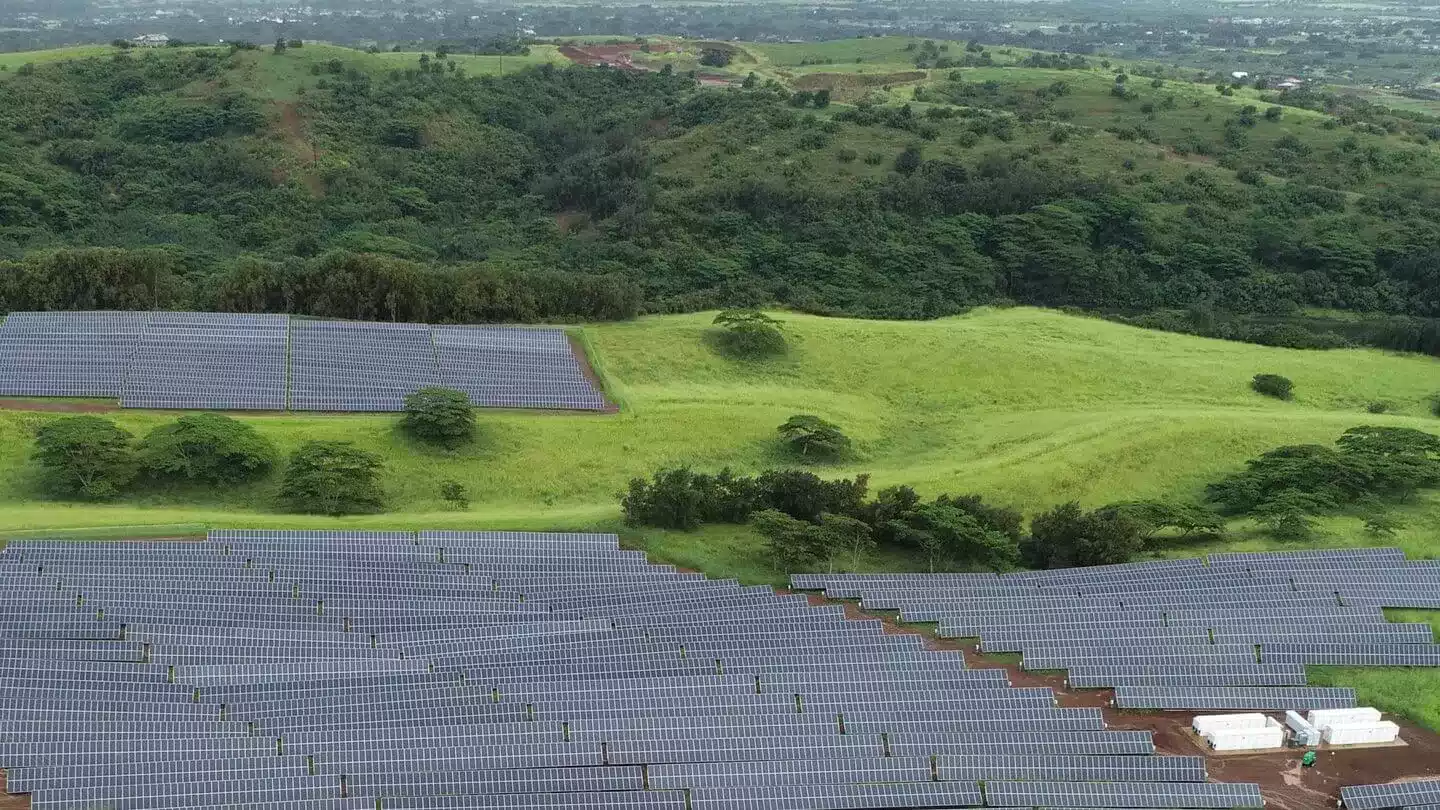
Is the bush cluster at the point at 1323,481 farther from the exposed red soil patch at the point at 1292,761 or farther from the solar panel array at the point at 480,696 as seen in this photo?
the solar panel array at the point at 480,696

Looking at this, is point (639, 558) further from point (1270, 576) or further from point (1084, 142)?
point (1084, 142)

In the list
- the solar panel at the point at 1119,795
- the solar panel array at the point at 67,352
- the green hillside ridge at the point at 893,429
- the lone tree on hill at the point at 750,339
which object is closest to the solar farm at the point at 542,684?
the solar panel at the point at 1119,795

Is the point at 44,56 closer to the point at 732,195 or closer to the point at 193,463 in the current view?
the point at 732,195

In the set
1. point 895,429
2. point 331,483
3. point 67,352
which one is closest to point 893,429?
point 895,429

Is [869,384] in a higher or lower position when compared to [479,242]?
higher

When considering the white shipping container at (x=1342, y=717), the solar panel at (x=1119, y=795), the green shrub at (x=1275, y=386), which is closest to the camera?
the solar panel at (x=1119, y=795)

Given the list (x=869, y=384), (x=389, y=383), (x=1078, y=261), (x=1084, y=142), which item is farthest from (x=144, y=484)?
(x=1084, y=142)

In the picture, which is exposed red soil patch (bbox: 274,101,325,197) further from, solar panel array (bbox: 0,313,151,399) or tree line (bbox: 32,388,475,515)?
tree line (bbox: 32,388,475,515)
